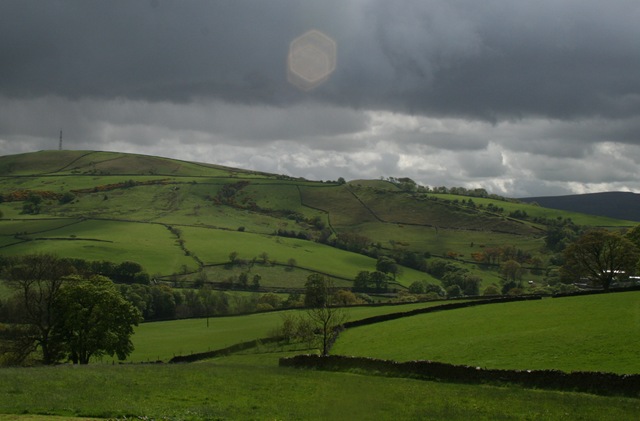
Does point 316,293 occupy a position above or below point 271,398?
below

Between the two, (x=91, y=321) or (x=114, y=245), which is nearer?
(x=91, y=321)

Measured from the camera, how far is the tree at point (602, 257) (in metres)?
89.5

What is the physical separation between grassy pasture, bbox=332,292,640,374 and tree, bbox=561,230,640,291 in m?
29.9

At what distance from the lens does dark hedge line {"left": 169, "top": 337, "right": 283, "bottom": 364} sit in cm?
6341

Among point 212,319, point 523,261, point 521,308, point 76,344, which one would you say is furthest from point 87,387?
point 523,261

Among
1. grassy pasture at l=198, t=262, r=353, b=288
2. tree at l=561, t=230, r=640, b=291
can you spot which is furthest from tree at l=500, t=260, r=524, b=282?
tree at l=561, t=230, r=640, b=291

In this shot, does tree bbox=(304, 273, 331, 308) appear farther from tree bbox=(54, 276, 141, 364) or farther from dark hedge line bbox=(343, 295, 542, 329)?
tree bbox=(54, 276, 141, 364)

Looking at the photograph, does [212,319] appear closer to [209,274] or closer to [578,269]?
[209,274]

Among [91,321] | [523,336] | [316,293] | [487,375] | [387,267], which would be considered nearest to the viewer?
→ [487,375]

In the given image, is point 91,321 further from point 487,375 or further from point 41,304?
point 487,375

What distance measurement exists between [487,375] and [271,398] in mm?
13828

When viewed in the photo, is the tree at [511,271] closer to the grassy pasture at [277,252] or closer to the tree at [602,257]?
the grassy pasture at [277,252]

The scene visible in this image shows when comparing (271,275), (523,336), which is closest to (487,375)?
(523,336)

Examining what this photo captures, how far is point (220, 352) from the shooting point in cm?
6481
